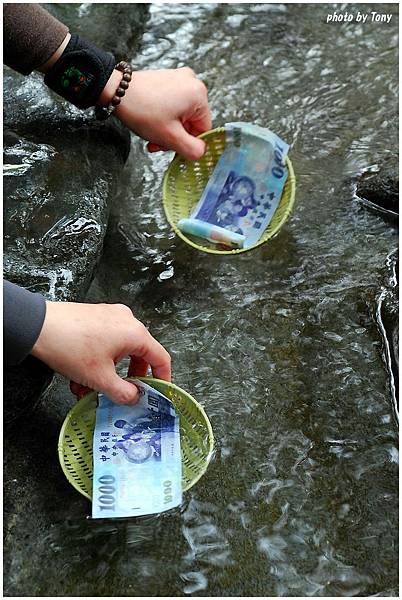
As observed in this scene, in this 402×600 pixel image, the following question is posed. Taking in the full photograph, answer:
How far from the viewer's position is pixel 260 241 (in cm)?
224

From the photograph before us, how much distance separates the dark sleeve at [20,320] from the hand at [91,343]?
0.06 ft

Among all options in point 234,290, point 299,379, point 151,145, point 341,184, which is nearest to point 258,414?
point 299,379

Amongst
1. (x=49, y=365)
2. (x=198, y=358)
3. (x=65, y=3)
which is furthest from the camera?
(x=65, y=3)

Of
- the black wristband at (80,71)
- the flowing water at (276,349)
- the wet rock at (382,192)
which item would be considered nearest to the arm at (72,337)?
the flowing water at (276,349)

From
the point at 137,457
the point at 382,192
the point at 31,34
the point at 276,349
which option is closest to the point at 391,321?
the point at 276,349

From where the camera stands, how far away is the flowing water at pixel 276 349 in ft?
5.56

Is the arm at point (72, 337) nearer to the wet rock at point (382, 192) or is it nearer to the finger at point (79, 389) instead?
the finger at point (79, 389)

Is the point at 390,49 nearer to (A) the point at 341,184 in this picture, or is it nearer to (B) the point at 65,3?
(A) the point at 341,184

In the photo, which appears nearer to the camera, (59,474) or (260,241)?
(59,474)

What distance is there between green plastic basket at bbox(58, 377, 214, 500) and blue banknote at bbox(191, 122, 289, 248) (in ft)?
2.06

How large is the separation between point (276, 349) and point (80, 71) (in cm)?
92

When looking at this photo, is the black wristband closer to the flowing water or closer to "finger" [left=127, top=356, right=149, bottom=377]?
the flowing water

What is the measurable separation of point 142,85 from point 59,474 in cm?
107

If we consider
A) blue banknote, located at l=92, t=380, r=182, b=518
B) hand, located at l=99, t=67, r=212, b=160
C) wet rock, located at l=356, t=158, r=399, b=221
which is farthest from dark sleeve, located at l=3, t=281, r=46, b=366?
wet rock, located at l=356, t=158, r=399, b=221
